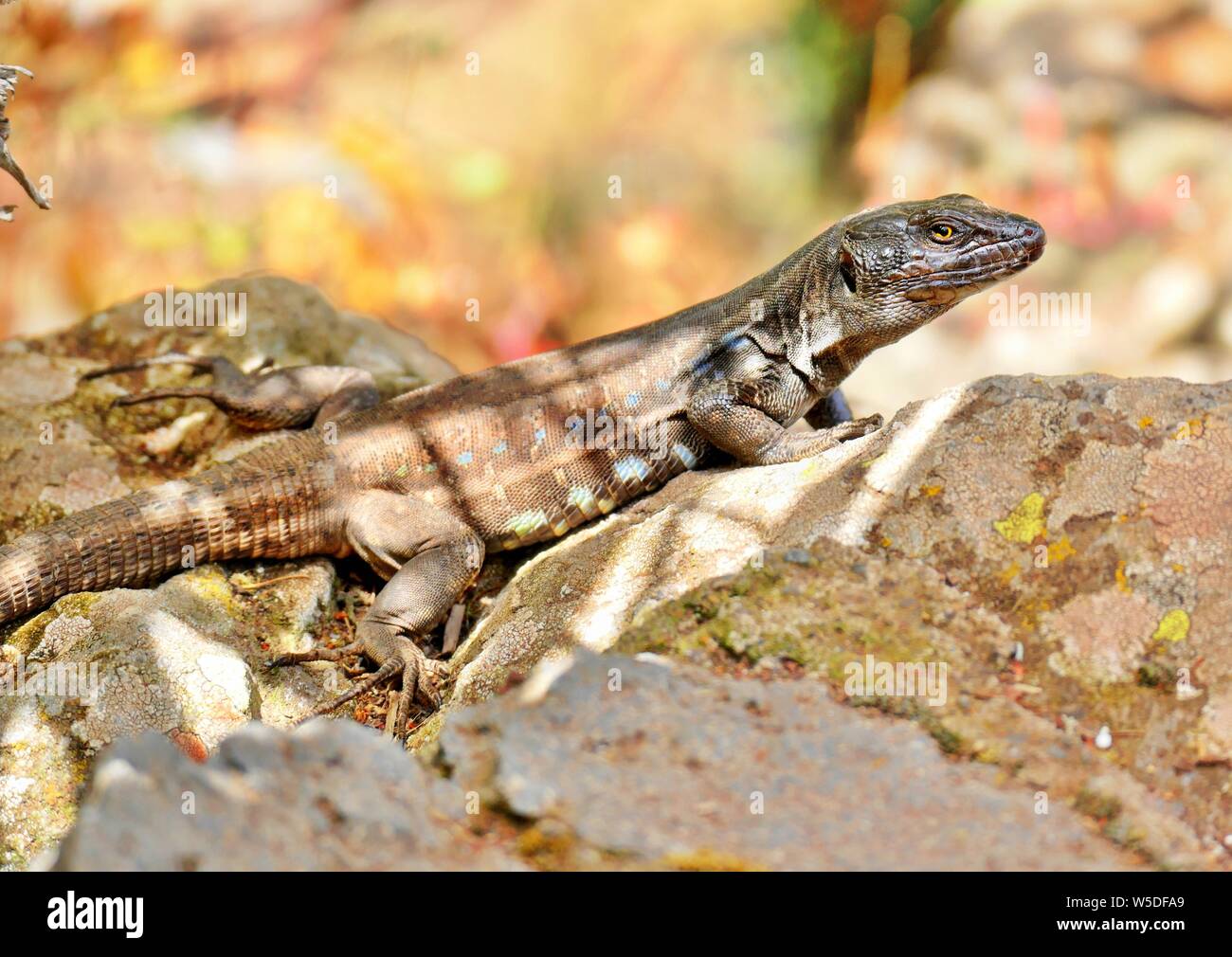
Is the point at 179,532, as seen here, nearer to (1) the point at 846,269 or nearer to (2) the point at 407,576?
(2) the point at 407,576

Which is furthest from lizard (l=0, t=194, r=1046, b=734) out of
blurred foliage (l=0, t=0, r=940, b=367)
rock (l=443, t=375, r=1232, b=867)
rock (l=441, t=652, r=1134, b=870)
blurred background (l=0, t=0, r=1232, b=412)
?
blurred foliage (l=0, t=0, r=940, b=367)

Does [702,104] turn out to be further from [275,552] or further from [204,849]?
[204,849]

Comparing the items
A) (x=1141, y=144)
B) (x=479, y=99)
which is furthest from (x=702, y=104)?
(x=1141, y=144)

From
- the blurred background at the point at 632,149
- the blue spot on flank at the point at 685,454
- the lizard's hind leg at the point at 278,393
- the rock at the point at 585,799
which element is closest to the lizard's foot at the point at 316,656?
the lizard's hind leg at the point at 278,393

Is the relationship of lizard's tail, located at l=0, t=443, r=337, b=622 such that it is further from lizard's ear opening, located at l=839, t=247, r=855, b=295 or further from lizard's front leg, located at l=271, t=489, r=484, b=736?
lizard's ear opening, located at l=839, t=247, r=855, b=295

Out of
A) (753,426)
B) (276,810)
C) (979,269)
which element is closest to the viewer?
(276,810)

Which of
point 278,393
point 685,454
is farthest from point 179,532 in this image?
point 685,454
